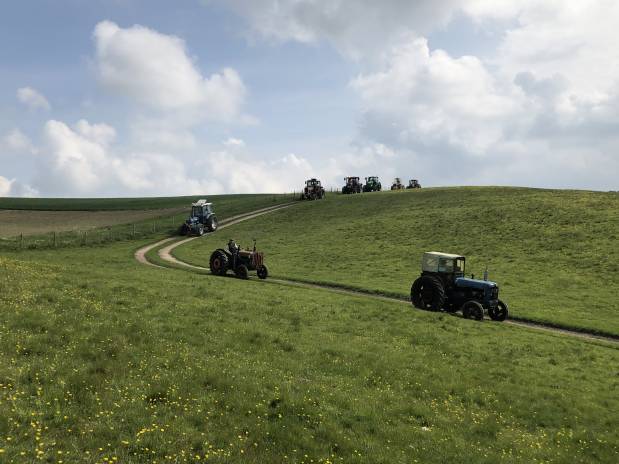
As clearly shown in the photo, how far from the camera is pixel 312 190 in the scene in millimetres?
78938

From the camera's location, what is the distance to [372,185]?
87375mm

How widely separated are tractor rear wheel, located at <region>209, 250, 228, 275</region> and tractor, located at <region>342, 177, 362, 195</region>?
175ft

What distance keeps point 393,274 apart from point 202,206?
3103 centimetres

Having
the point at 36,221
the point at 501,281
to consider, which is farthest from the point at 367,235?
the point at 36,221

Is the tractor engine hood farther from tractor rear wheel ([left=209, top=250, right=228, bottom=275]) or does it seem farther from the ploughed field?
the ploughed field

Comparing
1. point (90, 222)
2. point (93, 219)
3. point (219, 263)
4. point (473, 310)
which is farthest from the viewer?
point (93, 219)

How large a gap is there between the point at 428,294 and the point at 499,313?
12.0 ft

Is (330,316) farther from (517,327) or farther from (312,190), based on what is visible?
(312,190)

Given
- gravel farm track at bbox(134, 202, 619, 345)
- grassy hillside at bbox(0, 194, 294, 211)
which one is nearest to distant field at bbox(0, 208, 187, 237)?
grassy hillside at bbox(0, 194, 294, 211)

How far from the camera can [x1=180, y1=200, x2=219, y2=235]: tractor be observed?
55906 mm

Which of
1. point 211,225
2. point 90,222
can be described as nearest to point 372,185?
point 211,225

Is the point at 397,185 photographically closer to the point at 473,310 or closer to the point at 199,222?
the point at 199,222

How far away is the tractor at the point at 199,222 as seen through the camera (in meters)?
55.9

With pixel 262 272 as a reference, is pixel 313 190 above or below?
above
